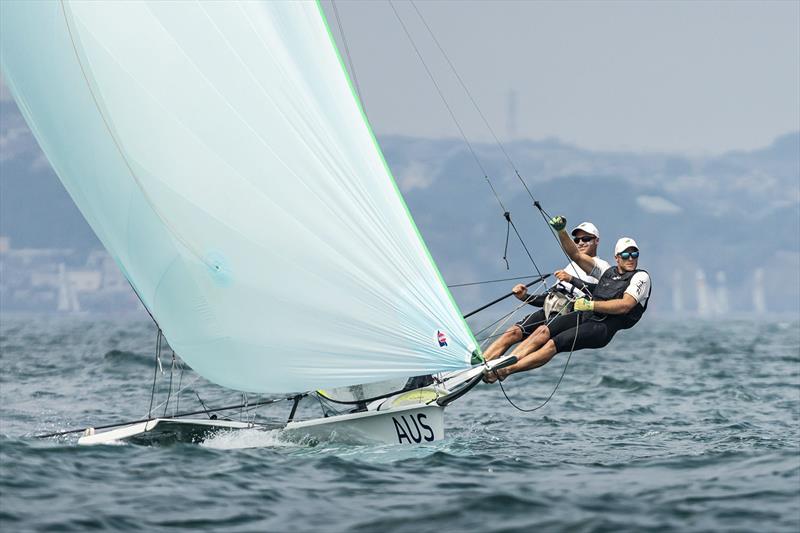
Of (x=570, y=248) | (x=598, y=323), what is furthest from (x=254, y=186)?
(x=598, y=323)

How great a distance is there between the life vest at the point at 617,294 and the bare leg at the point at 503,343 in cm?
89

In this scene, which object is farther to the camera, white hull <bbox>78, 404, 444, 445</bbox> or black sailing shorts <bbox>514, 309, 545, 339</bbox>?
black sailing shorts <bbox>514, 309, 545, 339</bbox>

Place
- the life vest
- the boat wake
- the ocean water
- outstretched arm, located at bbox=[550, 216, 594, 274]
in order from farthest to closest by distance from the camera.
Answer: the life vest → outstretched arm, located at bbox=[550, 216, 594, 274] → the boat wake → the ocean water

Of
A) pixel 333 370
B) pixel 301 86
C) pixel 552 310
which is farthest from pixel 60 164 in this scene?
pixel 552 310

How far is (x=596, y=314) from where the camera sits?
→ 39.0 feet

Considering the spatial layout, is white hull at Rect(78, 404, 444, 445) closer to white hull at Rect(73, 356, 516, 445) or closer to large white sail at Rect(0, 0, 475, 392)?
white hull at Rect(73, 356, 516, 445)

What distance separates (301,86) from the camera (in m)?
10.5

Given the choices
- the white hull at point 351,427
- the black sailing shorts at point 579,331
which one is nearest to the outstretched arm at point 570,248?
the black sailing shorts at point 579,331

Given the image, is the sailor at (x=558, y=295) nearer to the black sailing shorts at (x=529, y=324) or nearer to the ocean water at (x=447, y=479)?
the black sailing shorts at (x=529, y=324)

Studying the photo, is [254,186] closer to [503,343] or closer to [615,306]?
[503,343]

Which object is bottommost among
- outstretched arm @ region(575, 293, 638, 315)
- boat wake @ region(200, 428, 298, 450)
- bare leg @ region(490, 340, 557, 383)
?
boat wake @ region(200, 428, 298, 450)

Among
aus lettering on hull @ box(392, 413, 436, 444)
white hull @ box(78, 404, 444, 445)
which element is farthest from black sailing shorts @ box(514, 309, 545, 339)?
aus lettering on hull @ box(392, 413, 436, 444)

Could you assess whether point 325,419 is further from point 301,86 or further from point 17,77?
point 17,77

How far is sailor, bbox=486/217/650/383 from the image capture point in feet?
37.7
